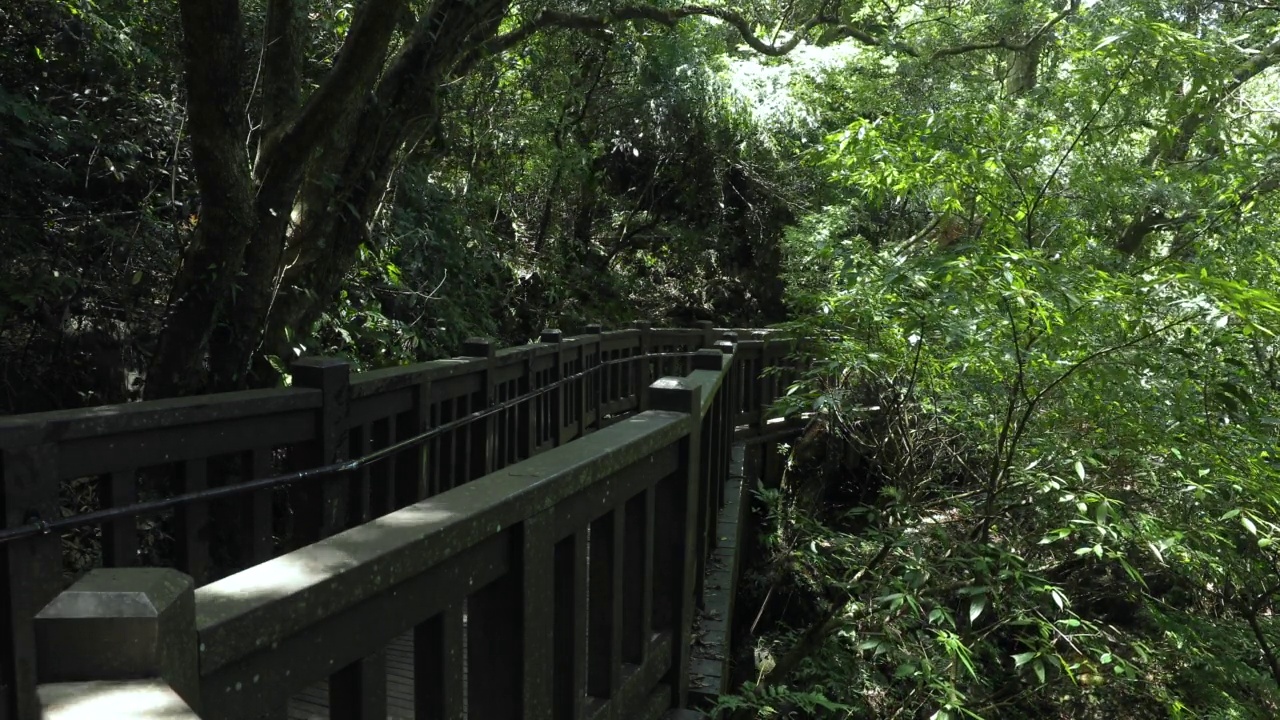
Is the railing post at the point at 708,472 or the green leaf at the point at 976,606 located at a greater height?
the railing post at the point at 708,472

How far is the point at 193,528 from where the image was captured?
3.18 m

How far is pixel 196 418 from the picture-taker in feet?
10.5

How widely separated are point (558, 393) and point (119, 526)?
3.44 meters

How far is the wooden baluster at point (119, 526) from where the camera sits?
9.48 feet

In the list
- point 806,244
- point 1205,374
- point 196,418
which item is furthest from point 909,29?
point 196,418

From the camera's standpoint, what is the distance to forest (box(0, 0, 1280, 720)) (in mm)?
4395

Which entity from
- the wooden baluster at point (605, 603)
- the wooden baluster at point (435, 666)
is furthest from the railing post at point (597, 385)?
the wooden baluster at point (435, 666)

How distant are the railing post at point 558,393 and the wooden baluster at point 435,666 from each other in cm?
440

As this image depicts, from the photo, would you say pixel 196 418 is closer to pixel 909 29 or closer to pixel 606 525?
pixel 606 525

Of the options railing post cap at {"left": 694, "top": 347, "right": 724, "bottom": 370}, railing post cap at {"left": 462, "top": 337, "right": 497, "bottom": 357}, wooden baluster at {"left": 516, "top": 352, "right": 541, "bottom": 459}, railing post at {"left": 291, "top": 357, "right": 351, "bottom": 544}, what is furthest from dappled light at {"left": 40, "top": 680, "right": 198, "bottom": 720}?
wooden baluster at {"left": 516, "top": 352, "right": 541, "bottom": 459}

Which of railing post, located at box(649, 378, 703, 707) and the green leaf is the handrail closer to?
railing post, located at box(649, 378, 703, 707)

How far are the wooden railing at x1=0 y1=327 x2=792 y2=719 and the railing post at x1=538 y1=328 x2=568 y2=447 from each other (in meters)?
0.59

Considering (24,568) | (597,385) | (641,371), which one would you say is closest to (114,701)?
(24,568)

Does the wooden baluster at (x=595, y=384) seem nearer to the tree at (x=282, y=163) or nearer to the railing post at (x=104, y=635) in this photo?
the tree at (x=282, y=163)
